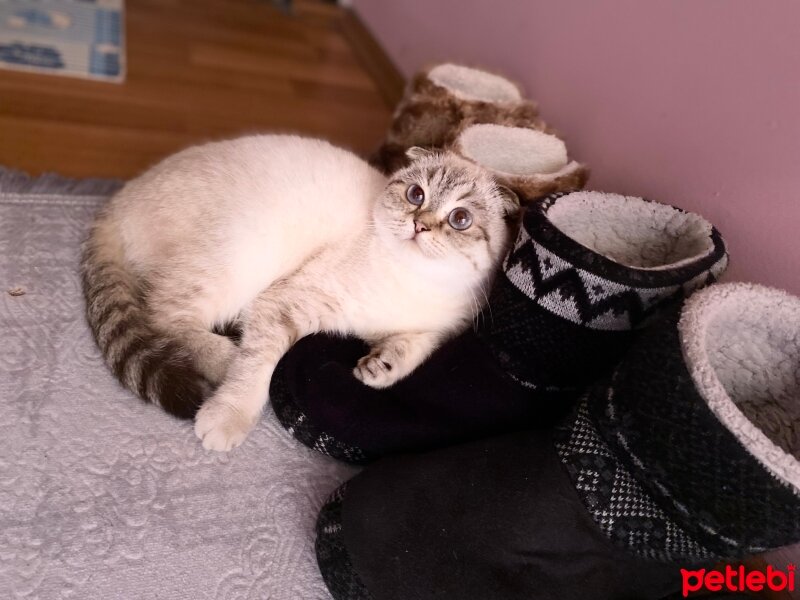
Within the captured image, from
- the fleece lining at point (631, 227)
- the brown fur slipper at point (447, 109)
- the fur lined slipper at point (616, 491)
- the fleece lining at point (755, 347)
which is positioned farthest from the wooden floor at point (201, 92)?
the fleece lining at point (755, 347)

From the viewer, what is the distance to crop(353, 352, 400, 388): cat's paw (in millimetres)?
1166

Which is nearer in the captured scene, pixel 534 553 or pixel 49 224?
pixel 534 553

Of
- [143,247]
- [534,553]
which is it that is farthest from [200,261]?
[534,553]

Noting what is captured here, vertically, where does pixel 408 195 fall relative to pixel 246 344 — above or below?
above

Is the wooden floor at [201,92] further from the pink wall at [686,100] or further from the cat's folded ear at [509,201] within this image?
the cat's folded ear at [509,201]

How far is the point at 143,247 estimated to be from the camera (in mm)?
1250

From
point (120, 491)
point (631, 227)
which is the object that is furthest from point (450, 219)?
point (120, 491)

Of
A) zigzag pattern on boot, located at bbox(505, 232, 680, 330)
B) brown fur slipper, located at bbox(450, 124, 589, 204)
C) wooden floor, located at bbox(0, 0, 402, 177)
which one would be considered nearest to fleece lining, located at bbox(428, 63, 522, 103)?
brown fur slipper, located at bbox(450, 124, 589, 204)

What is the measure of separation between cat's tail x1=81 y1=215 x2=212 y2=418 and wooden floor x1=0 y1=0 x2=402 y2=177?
63 cm

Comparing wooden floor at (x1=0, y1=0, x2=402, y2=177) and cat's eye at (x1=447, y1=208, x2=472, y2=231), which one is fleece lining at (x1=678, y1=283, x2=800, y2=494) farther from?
wooden floor at (x1=0, y1=0, x2=402, y2=177)

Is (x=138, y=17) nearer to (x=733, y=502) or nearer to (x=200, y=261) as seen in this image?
(x=200, y=261)

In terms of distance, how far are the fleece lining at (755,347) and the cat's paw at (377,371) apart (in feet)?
1.69

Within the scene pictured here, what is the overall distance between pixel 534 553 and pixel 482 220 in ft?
1.92

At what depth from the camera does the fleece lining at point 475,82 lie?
5.58 feet
